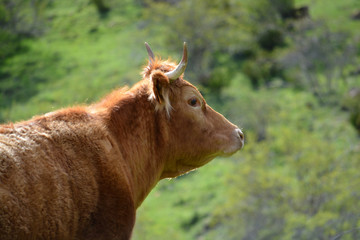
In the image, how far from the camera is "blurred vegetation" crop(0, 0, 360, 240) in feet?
80.7

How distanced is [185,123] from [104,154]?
1.19 metres

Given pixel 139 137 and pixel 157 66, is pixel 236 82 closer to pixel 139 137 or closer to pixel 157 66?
pixel 157 66

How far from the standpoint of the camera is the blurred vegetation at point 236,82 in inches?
969

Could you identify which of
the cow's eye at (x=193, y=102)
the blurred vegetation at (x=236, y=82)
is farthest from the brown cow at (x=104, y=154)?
the blurred vegetation at (x=236, y=82)

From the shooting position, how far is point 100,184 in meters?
4.55

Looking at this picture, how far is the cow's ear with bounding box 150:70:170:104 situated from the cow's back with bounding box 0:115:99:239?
854 mm

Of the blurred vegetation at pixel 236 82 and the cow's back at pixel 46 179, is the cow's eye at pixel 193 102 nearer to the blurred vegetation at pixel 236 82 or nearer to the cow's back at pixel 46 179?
the cow's back at pixel 46 179

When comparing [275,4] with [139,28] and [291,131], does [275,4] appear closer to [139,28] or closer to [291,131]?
[139,28]

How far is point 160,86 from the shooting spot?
5.25 m

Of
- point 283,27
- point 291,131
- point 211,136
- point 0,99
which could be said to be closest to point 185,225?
point 291,131

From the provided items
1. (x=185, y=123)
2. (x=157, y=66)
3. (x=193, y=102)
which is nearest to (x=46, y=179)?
(x=185, y=123)

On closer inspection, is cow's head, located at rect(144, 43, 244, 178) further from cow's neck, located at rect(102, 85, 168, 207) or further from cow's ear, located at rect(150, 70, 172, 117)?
cow's neck, located at rect(102, 85, 168, 207)

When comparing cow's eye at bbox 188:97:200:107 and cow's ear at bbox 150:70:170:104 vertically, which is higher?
cow's ear at bbox 150:70:170:104

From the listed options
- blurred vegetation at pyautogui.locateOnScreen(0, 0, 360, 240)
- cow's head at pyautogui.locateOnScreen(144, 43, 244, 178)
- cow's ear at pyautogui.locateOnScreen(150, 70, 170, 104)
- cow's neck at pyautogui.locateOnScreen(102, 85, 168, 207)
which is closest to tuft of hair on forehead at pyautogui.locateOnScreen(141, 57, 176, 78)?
cow's head at pyautogui.locateOnScreen(144, 43, 244, 178)
